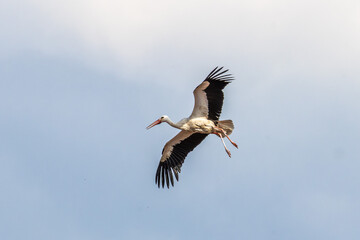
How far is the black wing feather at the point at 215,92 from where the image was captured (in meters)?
20.3

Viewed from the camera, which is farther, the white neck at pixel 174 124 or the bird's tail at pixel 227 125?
the white neck at pixel 174 124

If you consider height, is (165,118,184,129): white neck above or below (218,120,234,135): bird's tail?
above

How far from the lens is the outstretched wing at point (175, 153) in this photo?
22.1m

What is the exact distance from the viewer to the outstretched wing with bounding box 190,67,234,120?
20.3m

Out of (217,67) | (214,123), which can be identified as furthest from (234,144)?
(217,67)

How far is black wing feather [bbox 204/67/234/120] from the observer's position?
66.6 ft

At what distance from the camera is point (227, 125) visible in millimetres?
21031

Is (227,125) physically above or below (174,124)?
below

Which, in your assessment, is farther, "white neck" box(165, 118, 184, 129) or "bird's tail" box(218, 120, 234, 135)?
"white neck" box(165, 118, 184, 129)

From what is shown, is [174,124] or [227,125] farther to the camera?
[174,124]

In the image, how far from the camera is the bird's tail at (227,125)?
68.8 ft

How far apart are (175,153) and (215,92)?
2682 millimetres

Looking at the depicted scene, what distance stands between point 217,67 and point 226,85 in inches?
20.9

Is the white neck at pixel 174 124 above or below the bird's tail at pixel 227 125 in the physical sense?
above
